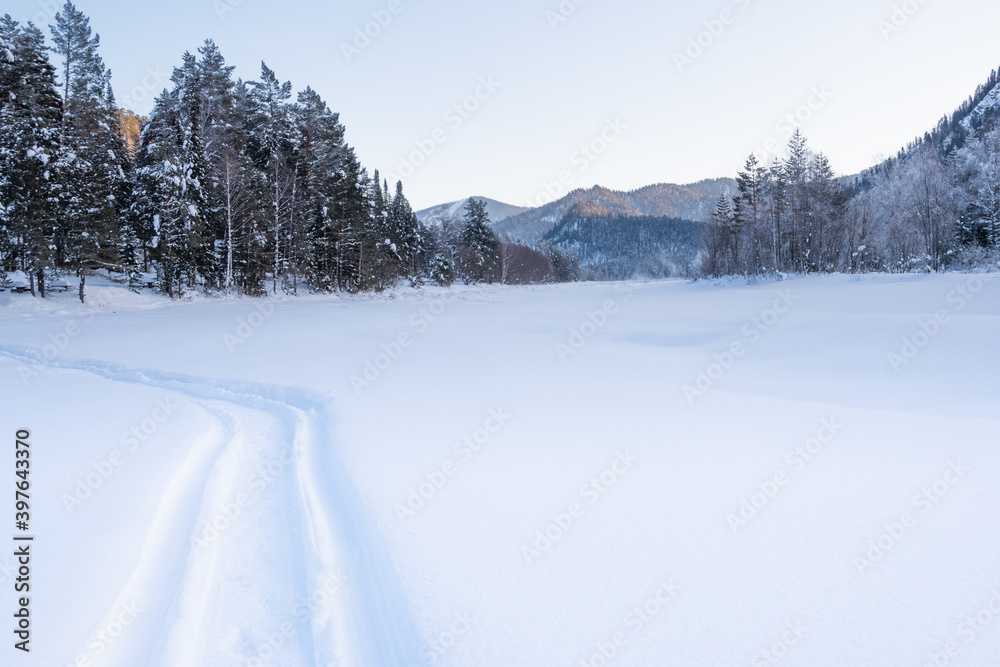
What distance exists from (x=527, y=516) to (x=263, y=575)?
157cm

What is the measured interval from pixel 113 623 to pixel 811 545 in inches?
137

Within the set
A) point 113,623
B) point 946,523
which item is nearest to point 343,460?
point 113,623

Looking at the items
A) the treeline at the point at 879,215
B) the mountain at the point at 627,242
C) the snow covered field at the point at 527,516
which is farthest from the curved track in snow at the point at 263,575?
the mountain at the point at 627,242

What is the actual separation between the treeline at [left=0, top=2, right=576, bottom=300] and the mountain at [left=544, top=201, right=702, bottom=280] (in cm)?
9434

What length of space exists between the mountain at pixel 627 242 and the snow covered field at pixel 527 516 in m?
115

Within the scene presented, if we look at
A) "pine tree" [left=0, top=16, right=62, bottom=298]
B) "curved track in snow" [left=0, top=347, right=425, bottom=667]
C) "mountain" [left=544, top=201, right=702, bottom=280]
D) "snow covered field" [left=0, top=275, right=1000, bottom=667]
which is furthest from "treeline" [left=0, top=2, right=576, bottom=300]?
"mountain" [left=544, top=201, right=702, bottom=280]

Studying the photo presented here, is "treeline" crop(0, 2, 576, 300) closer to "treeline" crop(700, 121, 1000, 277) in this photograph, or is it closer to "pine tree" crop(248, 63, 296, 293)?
"pine tree" crop(248, 63, 296, 293)

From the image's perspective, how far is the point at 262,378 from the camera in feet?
23.3

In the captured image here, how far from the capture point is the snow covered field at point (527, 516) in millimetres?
2027

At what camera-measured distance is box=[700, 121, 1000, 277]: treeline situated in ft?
104

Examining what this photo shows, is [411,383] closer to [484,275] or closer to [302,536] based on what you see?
[302,536]

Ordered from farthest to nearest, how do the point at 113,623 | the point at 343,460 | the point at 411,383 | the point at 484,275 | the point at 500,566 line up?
the point at 484,275 → the point at 411,383 → the point at 343,460 → the point at 500,566 → the point at 113,623

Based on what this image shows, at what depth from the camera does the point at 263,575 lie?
2.68 meters

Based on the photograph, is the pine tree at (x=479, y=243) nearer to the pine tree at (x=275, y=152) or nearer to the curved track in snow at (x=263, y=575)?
the pine tree at (x=275, y=152)
